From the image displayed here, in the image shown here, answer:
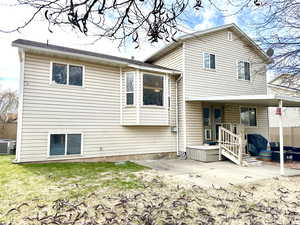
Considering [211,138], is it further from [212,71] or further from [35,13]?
[35,13]

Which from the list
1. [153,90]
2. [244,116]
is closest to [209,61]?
[153,90]

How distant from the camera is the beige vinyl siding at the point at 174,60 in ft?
32.9

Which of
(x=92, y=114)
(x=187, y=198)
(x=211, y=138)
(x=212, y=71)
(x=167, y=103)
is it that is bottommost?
(x=187, y=198)

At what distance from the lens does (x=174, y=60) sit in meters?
10.5

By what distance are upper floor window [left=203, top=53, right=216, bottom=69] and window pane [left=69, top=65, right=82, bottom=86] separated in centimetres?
629

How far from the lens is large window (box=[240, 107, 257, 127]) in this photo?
11970 mm

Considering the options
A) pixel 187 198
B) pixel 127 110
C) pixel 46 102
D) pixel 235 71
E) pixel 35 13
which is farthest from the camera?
pixel 235 71

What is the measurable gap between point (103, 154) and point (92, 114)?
1.75m

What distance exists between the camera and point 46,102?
7352mm

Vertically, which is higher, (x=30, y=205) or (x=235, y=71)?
(x=235, y=71)

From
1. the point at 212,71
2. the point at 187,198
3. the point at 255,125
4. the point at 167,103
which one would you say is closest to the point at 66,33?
the point at 187,198

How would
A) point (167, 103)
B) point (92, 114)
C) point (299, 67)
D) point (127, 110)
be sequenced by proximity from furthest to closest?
point (167, 103) → point (127, 110) → point (92, 114) → point (299, 67)

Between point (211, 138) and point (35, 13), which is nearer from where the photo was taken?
A: point (35, 13)

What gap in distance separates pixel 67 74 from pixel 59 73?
289 millimetres
